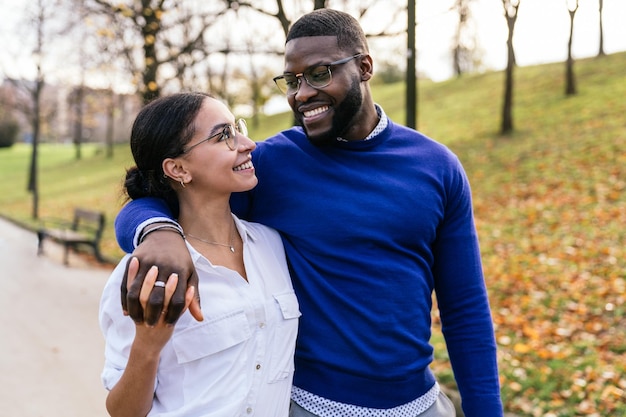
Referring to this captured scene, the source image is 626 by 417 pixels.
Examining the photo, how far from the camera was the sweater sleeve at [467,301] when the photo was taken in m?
2.18

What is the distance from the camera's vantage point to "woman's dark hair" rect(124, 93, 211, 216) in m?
1.98

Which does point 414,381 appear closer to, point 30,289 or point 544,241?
point 544,241

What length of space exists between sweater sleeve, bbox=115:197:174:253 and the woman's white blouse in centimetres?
13

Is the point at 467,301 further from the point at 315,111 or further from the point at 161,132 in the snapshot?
the point at 161,132

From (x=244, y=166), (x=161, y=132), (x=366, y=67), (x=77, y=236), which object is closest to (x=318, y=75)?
(x=366, y=67)

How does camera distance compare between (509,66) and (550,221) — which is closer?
(550,221)

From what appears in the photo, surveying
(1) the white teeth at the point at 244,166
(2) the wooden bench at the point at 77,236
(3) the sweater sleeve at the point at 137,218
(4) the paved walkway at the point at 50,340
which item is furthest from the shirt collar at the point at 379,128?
(2) the wooden bench at the point at 77,236

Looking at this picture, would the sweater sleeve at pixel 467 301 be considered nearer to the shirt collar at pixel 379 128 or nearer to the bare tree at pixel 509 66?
the shirt collar at pixel 379 128

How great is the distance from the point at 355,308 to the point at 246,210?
0.59 m

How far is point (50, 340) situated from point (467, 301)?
6.12m

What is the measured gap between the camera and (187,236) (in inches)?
79.3

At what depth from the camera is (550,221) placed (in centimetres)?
981

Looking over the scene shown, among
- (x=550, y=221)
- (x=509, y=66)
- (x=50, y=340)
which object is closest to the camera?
(x=50, y=340)

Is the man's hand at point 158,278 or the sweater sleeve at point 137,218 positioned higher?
the sweater sleeve at point 137,218
